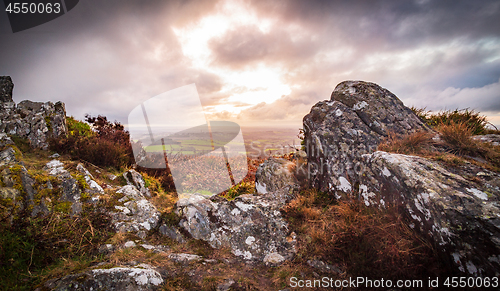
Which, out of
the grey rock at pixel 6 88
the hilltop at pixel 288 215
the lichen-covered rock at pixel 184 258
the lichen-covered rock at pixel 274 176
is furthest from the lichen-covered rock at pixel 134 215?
the grey rock at pixel 6 88

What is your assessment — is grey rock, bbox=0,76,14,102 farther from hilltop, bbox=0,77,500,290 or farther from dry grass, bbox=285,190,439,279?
dry grass, bbox=285,190,439,279

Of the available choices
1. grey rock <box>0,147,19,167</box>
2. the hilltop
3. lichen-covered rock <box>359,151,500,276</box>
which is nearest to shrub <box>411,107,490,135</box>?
the hilltop

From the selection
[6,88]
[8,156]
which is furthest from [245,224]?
[6,88]

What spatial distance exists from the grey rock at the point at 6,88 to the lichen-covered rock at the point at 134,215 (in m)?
5.81

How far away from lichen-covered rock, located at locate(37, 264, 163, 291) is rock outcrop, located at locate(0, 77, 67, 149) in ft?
19.6

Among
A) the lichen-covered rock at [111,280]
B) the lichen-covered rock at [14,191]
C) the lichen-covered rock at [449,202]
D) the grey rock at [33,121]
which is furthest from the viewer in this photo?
the grey rock at [33,121]

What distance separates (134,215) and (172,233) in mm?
1079

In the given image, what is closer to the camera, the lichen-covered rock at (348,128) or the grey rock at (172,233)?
the grey rock at (172,233)

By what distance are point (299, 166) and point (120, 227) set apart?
5050 millimetres

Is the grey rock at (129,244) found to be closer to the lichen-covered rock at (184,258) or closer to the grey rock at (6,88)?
the lichen-covered rock at (184,258)

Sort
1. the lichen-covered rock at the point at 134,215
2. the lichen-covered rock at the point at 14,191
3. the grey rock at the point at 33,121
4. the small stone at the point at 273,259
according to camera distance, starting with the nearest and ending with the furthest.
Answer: the lichen-covered rock at the point at 14,191 < the small stone at the point at 273,259 < the lichen-covered rock at the point at 134,215 < the grey rock at the point at 33,121

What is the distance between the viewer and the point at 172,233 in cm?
439

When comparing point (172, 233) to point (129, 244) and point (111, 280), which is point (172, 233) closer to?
point (129, 244)

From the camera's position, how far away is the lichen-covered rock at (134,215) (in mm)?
4219
